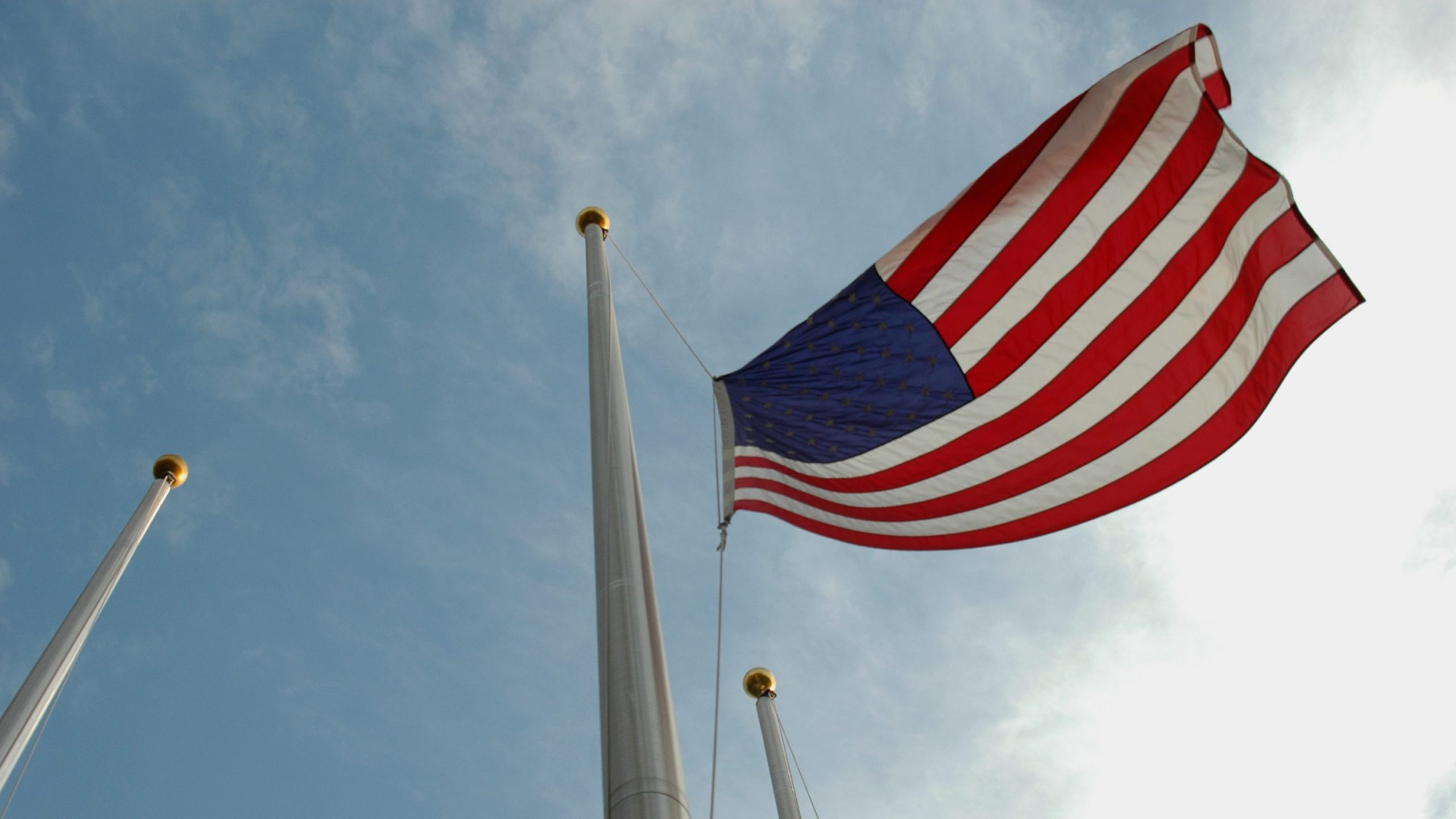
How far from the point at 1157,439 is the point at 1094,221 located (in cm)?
239

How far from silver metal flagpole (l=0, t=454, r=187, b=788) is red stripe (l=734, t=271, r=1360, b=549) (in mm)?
8205

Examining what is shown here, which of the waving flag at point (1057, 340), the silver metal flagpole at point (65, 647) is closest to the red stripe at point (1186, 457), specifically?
the waving flag at point (1057, 340)

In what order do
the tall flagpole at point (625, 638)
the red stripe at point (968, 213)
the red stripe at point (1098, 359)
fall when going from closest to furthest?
the tall flagpole at point (625, 638) < the red stripe at point (1098, 359) < the red stripe at point (968, 213)

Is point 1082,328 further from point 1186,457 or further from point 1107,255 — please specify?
point 1186,457

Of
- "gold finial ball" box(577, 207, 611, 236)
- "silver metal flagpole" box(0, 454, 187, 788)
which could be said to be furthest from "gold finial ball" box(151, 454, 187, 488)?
"gold finial ball" box(577, 207, 611, 236)

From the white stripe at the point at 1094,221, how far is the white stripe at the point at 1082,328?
388 mm

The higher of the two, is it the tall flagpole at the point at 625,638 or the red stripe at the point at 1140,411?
the red stripe at the point at 1140,411

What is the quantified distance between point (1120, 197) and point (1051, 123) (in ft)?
3.32

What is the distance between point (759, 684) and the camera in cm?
1719

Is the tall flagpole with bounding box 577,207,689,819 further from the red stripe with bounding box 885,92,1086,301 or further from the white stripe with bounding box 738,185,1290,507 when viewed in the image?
the white stripe with bounding box 738,185,1290,507

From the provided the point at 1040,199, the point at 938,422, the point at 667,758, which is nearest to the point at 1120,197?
the point at 1040,199

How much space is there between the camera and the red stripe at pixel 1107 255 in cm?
1007

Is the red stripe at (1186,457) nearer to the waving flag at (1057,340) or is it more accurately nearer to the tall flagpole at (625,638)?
the waving flag at (1057,340)

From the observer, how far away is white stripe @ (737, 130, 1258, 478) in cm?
1006
